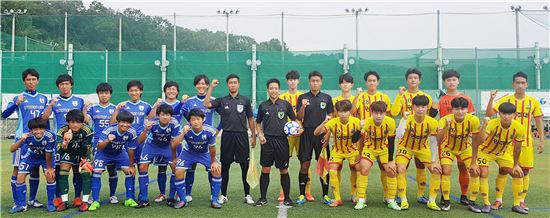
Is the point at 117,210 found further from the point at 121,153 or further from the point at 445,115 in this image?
the point at 445,115

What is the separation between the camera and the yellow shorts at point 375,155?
20.2 feet

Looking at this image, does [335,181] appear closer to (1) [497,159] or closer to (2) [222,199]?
(2) [222,199]

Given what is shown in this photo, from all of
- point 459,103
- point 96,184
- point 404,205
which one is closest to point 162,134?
point 96,184

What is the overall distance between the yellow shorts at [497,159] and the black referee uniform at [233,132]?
10.8 feet

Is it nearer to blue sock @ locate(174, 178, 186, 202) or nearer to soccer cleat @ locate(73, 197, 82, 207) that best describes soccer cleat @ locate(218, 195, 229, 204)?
blue sock @ locate(174, 178, 186, 202)

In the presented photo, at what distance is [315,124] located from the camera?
258 inches

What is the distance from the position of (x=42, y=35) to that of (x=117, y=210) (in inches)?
1134

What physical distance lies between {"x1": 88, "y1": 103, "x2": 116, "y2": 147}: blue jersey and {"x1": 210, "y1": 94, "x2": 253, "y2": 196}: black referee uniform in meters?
1.58

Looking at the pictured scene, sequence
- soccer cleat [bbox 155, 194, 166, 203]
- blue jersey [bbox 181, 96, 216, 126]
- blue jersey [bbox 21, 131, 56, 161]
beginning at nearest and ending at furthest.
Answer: blue jersey [bbox 21, 131, 56, 161] → soccer cleat [bbox 155, 194, 166, 203] → blue jersey [bbox 181, 96, 216, 126]

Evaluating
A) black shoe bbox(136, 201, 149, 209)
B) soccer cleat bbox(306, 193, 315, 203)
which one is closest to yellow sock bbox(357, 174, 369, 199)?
soccer cleat bbox(306, 193, 315, 203)

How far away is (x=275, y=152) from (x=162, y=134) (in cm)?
165

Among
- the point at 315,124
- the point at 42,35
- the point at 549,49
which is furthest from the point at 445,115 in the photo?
the point at 42,35

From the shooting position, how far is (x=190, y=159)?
20.9 feet

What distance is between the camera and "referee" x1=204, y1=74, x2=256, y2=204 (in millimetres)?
6477
